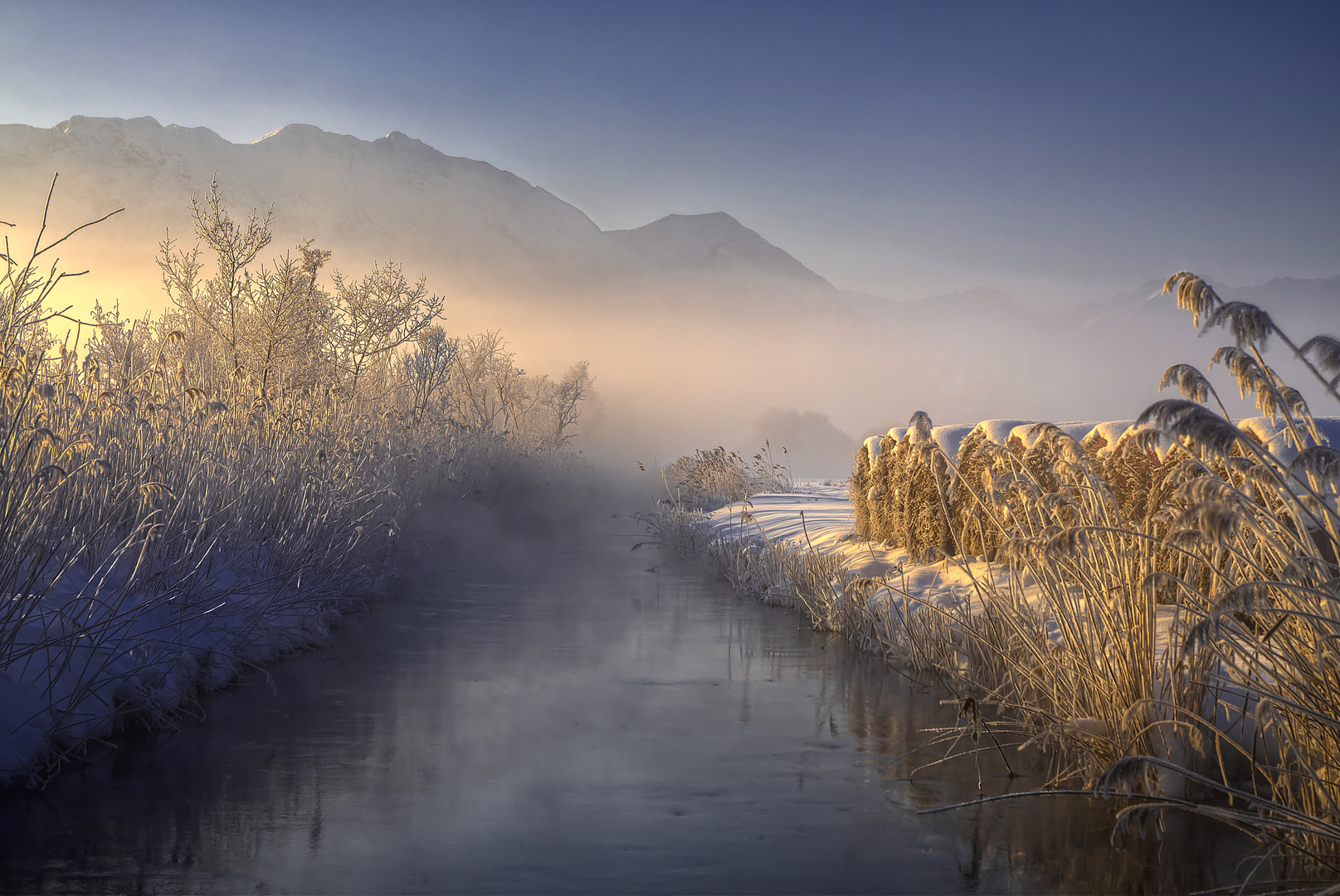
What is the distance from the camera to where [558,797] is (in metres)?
4.61

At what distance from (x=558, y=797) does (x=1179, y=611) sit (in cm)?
323

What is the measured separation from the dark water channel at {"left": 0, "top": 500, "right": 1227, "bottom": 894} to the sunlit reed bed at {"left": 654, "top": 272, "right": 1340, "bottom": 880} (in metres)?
0.38

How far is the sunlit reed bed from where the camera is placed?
9.07ft

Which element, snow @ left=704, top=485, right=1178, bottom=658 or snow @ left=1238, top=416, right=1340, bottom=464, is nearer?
snow @ left=1238, top=416, right=1340, bottom=464

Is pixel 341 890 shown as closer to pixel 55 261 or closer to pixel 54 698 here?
pixel 54 698

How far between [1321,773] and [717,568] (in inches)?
419

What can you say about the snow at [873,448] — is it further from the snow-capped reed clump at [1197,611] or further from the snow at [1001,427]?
the snow-capped reed clump at [1197,611]

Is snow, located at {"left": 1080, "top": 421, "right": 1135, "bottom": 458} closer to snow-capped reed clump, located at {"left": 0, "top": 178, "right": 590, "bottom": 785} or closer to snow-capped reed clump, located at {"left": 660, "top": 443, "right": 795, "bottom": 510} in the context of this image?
snow-capped reed clump, located at {"left": 0, "top": 178, "right": 590, "bottom": 785}

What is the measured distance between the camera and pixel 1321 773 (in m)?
3.30

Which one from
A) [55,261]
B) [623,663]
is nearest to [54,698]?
[55,261]

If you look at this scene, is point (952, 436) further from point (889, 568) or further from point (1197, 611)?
point (1197, 611)

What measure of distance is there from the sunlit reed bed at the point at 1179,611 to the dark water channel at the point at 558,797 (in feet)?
1.26

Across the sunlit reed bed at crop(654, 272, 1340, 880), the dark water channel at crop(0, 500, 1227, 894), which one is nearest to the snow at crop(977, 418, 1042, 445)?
the sunlit reed bed at crop(654, 272, 1340, 880)

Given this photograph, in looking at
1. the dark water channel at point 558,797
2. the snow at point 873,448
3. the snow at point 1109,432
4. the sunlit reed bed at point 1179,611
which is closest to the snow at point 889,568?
the sunlit reed bed at point 1179,611
